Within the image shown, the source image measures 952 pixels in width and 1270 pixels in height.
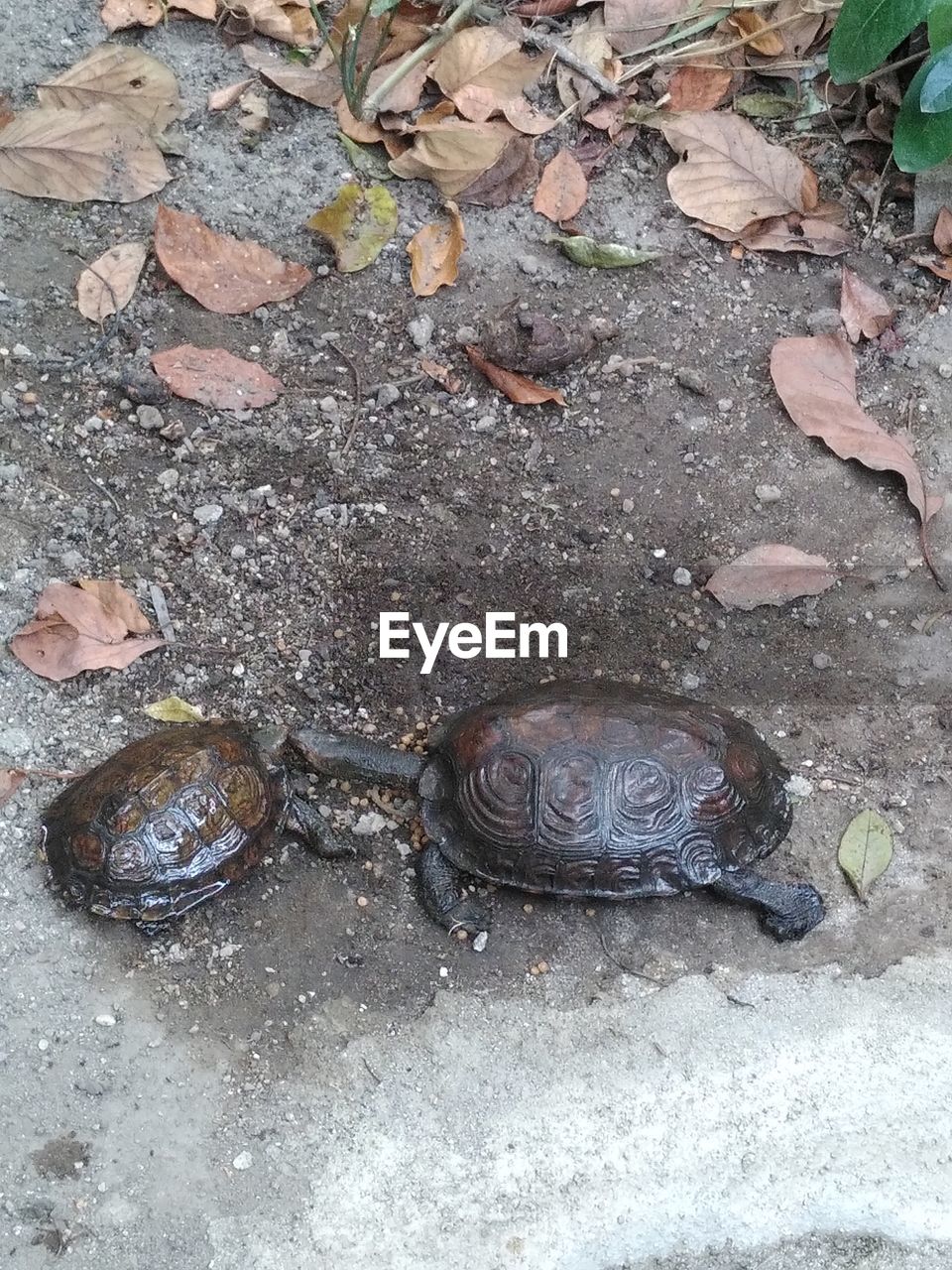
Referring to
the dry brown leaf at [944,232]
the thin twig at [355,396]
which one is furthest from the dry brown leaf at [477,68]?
the dry brown leaf at [944,232]

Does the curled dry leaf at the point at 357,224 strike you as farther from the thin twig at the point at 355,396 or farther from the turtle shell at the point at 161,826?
the turtle shell at the point at 161,826

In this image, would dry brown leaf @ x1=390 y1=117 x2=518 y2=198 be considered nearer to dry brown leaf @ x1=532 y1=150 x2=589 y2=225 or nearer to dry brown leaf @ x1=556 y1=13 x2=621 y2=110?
dry brown leaf @ x1=532 y1=150 x2=589 y2=225

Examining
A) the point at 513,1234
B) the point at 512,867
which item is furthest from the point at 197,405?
the point at 513,1234

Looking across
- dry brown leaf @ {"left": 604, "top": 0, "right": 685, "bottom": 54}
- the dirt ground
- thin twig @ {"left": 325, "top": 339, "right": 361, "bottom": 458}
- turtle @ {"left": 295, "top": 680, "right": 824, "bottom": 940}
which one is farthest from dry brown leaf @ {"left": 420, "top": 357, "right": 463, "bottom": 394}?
dry brown leaf @ {"left": 604, "top": 0, "right": 685, "bottom": 54}

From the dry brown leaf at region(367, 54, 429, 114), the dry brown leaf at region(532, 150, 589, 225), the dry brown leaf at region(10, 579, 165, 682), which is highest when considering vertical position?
the dry brown leaf at region(367, 54, 429, 114)

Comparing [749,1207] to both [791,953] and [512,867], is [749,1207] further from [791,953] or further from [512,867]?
[512,867]

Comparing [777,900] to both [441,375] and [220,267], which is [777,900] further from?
[220,267]

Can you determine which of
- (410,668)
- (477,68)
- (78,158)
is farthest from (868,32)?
(78,158)
